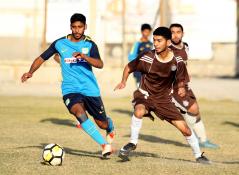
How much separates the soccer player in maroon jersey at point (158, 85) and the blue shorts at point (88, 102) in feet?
2.81

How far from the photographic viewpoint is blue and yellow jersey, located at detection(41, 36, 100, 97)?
1198 centimetres

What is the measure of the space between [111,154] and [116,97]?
47.1ft

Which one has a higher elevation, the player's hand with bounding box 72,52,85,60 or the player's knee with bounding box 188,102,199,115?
the player's hand with bounding box 72,52,85,60

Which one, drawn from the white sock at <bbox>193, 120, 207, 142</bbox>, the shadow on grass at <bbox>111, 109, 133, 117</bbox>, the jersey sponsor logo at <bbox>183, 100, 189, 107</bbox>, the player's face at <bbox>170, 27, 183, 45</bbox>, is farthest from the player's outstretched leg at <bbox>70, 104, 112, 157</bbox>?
the shadow on grass at <bbox>111, 109, 133, 117</bbox>

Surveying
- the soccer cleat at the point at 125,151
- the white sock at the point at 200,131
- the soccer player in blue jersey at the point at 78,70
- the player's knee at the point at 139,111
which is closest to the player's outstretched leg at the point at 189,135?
the player's knee at the point at 139,111

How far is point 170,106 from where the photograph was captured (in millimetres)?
11547

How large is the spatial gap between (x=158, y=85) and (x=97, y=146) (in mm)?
2743

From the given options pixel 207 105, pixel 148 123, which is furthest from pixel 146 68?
pixel 207 105

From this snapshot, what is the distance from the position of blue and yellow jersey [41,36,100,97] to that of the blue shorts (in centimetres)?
8

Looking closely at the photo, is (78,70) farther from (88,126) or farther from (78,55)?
(88,126)

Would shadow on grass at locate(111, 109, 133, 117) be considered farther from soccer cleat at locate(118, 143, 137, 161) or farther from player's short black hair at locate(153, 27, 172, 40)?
player's short black hair at locate(153, 27, 172, 40)

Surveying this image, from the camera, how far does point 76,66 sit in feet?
39.5

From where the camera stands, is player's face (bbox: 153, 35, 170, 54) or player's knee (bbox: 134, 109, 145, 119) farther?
player's knee (bbox: 134, 109, 145, 119)

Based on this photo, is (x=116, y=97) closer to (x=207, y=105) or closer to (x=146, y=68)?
(x=207, y=105)
